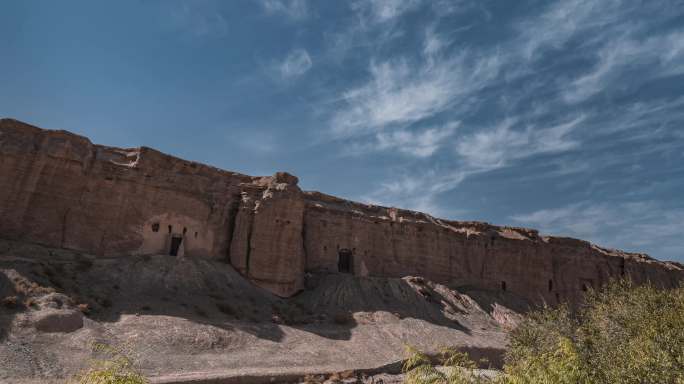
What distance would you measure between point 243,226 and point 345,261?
1033cm

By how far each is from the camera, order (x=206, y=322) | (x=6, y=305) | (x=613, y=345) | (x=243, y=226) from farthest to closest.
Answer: (x=243, y=226) → (x=206, y=322) → (x=6, y=305) → (x=613, y=345)

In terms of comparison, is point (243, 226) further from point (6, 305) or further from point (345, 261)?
point (6, 305)

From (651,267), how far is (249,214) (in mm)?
48941

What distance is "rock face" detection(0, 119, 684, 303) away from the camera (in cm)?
3034

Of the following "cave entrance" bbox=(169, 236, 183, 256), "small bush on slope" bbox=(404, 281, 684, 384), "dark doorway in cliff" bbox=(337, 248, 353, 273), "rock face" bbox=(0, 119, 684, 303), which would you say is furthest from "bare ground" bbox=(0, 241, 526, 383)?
"small bush on slope" bbox=(404, 281, 684, 384)

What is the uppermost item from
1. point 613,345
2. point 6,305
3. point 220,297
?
point 220,297

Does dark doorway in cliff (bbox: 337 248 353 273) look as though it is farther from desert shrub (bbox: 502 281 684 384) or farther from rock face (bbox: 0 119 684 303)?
desert shrub (bbox: 502 281 684 384)

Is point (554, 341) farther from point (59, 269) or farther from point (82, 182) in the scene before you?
point (82, 182)

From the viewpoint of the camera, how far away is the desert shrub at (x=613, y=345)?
10953 mm

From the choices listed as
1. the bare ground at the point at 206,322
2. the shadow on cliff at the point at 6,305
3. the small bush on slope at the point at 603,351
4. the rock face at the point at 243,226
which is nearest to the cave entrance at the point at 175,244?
the rock face at the point at 243,226

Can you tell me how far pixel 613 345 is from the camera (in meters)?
17.4

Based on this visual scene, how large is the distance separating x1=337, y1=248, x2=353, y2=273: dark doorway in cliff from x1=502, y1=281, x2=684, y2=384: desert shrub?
18371 mm

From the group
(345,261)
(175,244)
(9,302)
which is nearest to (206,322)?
(9,302)

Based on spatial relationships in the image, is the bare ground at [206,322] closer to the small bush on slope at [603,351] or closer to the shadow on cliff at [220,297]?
the shadow on cliff at [220,297]
